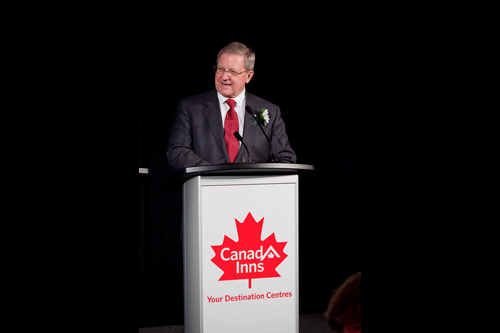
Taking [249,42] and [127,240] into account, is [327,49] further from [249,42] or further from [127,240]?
[127,240]

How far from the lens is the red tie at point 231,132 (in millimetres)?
2742

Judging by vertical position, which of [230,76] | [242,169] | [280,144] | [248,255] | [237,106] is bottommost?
[248,255]

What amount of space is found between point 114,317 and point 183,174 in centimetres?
96

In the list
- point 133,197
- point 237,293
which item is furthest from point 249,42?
point 133,197

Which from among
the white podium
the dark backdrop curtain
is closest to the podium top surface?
the white podium

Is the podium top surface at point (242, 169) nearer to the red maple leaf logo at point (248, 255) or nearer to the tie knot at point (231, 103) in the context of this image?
the red maple leaf logo at point (248, 255)

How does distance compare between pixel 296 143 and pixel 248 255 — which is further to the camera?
pixel 296 143

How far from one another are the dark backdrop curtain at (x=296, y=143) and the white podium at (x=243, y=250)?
1286 mm

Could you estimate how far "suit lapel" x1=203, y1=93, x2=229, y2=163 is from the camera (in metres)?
2.69

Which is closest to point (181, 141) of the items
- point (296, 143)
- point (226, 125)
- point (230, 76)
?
point (226, 125)

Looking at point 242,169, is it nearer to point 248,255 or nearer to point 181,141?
point 248,255

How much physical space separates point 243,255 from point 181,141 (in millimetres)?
Result: 1041

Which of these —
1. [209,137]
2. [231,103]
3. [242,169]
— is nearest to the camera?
[242,169]

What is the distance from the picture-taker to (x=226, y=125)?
9.07 feet
